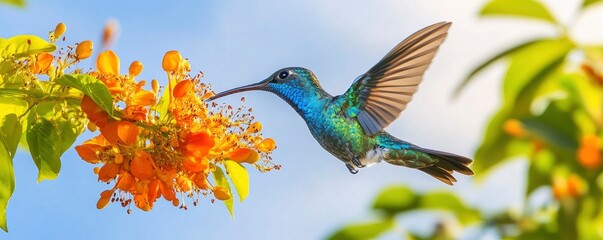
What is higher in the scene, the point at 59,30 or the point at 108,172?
the point at 59,30

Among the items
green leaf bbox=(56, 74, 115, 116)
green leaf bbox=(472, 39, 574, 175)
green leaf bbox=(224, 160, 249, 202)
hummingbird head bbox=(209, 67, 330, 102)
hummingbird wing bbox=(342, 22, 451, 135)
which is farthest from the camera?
hummingbird wing bbox=(342, 22, 451, 135)

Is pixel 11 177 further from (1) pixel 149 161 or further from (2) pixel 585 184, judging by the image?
(2) pixel 585 184

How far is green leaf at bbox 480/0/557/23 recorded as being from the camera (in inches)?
115

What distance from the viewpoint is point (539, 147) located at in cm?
243

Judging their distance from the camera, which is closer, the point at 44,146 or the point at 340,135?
the point at 44,146

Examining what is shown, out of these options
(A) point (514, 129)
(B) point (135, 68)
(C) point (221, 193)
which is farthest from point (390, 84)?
(B) point (135, 68)

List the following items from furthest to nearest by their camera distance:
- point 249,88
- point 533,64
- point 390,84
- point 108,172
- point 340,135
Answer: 1. point 390,84
2. point 340,135
3. point 249,88
4. point 533,64
5. point 108,172

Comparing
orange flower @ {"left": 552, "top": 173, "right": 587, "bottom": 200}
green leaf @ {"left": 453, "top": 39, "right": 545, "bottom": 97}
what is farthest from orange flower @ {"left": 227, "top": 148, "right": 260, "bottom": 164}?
orange flower @ {"left": 552, "top": 173, "right": 587, "bottom": 200}

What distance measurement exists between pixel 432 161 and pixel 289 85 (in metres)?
0.64

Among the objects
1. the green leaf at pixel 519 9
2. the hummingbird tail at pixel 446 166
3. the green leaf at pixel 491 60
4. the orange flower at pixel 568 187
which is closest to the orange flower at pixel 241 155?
the green leaf at pixel 491 60

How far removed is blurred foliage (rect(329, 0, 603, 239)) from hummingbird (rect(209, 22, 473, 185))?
277mm

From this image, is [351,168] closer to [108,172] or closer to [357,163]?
[357,163]

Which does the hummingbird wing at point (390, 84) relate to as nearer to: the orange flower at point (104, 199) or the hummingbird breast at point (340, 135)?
the hummingbird breast at point (340, 135)

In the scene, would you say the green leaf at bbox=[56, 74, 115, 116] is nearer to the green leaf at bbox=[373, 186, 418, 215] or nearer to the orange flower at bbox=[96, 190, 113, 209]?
the orange flower at bbox=[96, 190, 113, 209]
